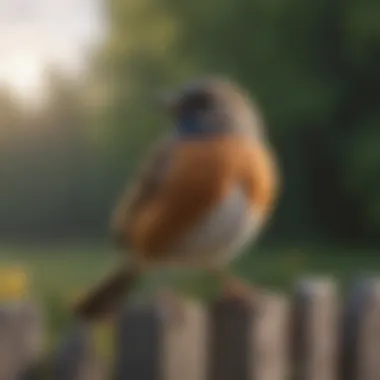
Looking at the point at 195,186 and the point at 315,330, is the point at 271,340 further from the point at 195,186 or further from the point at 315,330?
the point at 195,186

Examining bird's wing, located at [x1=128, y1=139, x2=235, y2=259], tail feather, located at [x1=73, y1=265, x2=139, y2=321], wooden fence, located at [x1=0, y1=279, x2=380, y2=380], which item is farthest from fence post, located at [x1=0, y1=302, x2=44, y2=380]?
bird's wing, located at [x1=128, y1=139, x2=235, y2=259]

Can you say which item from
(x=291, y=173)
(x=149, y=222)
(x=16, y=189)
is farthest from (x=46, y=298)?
(x=291, y=173)

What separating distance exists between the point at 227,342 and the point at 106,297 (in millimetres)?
135

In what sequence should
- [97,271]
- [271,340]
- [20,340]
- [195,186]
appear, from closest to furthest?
[20,340] → [271,340] → [195,186] → [97,271]

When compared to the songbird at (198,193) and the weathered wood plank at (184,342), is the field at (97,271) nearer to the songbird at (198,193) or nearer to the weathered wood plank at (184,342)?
the songbird at (198,193)

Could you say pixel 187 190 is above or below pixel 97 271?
above

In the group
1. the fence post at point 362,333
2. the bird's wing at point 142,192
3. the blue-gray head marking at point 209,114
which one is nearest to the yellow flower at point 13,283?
the bird's wing at point 142,192

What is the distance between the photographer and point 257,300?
2.45 feet

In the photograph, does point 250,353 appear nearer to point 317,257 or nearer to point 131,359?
point 131,359

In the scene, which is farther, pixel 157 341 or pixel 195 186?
pixel 195 186

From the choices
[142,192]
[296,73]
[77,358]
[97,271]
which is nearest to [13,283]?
[97,271]

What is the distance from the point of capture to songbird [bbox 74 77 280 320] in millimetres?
854

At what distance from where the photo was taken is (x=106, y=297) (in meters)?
0.81

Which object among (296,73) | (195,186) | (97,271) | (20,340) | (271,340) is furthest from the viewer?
(296,73)
